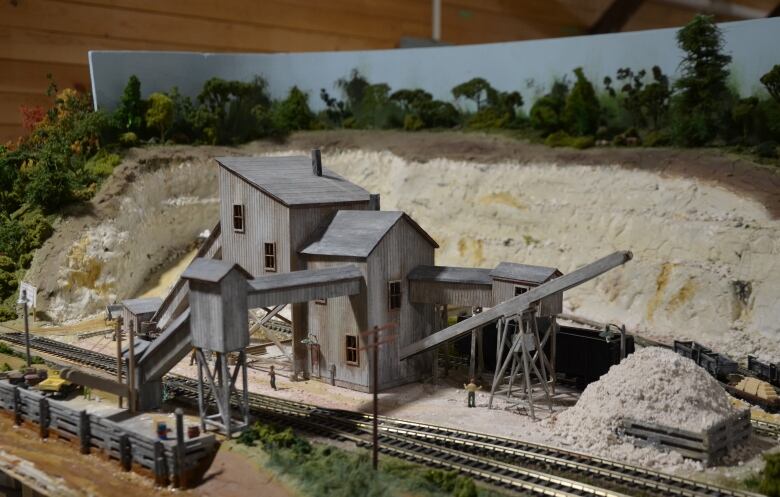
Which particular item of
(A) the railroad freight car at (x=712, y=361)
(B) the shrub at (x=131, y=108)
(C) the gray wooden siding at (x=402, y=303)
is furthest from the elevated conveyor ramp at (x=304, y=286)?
(B) the shrub at (x=131, y=108)

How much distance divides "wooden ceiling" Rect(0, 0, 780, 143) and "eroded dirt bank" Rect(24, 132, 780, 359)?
8431 mm

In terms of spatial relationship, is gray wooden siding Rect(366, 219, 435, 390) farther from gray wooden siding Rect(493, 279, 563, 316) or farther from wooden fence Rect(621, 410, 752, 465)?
wooden fence Rect(621, 410, 752, 465)

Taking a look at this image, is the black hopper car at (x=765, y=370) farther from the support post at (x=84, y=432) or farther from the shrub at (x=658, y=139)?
the support post at (x=84, y=432)

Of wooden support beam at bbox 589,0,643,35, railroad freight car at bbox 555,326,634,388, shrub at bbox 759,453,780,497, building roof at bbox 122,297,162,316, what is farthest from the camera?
wooden support beam at bbox 589,0,643,35

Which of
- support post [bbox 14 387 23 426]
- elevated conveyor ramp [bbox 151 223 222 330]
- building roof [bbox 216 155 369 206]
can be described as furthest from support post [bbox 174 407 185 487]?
elevated conveyor ramp [bbox 151 223 222 330]

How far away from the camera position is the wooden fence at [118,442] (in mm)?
20094

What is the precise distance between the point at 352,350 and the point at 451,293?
4.27m

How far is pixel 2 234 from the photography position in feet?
133

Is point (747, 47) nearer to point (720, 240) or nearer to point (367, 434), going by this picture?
point (720, 240)

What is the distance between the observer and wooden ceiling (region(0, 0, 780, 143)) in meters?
45.5

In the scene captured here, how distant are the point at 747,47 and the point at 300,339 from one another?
1028 inches

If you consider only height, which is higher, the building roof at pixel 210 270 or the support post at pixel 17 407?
the building roof at pixel 210 270

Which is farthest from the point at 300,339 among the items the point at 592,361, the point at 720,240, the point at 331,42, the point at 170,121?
the point at 331,42

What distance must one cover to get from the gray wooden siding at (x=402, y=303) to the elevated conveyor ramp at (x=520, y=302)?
2.19 ft
